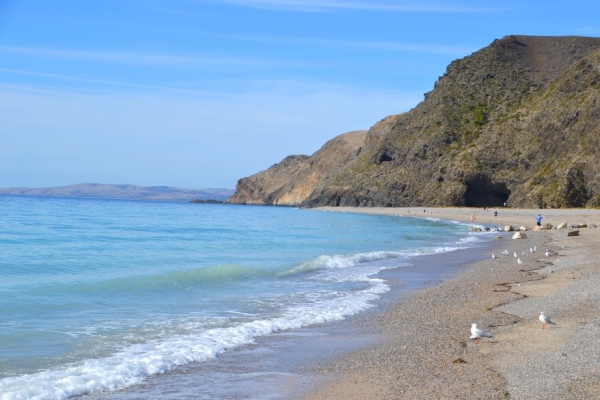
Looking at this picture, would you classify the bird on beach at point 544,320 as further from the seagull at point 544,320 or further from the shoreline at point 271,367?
the shoreline at point 271,367

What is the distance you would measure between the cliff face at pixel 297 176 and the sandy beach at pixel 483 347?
10836cm

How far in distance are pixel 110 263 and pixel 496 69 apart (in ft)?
316

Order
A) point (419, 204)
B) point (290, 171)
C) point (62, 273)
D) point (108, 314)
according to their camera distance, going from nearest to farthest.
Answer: point (108, 314), point (62, 273), point (419, 204), point (290, 171)

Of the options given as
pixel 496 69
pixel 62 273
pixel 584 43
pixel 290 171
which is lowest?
pixel 62 273

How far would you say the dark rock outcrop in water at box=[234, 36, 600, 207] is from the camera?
67.6m

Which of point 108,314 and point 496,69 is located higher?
point 496,69

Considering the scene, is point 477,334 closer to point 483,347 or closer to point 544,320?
point 483,347

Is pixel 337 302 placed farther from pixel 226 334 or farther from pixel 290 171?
pixel 290 171

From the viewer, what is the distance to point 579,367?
6.48 metres

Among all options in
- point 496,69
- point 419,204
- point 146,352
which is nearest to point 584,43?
point 496,69

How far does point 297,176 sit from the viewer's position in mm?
166125

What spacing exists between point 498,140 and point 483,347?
7971 cm

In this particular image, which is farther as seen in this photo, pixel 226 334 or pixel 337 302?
pixel 337 302

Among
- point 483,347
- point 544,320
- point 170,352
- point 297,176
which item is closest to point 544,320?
point 544,320
